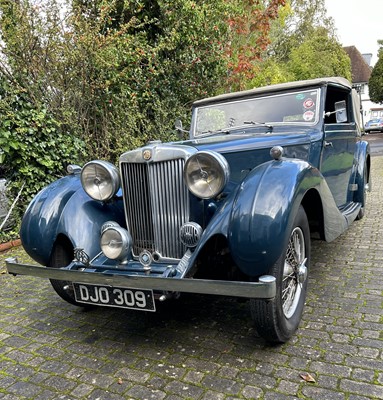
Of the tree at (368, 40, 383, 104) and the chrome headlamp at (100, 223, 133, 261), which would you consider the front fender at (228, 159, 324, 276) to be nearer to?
the chrome headlamp at (100, 223, 133, 261)

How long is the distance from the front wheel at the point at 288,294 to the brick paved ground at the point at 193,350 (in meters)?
0.15

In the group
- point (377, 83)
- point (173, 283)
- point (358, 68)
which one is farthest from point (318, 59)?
point (358, 68)

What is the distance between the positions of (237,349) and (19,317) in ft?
6.45

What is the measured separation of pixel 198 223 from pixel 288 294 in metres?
0.83

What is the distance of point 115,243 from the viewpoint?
8.75 ft

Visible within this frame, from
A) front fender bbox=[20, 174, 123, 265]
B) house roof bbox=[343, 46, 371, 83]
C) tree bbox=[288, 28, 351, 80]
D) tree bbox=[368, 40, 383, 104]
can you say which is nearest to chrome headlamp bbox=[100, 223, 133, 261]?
front fender bbox=[20, 174, 123, 265]

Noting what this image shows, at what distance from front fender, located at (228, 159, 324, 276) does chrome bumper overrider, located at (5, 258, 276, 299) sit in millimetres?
157

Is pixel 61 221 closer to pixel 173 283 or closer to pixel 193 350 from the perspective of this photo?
pixel 173 283

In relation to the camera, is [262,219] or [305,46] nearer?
[262,219]

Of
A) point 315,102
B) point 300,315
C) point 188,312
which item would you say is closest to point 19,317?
point 188,312

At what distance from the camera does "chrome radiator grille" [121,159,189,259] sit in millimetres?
2695

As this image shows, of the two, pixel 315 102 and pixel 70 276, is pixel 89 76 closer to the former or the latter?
pixel 315 102

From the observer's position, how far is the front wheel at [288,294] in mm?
2316

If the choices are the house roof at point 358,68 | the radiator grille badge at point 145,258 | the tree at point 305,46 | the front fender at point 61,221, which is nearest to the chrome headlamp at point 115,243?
the radiator grille badge at point 145,258
